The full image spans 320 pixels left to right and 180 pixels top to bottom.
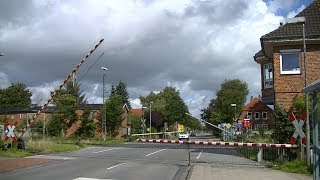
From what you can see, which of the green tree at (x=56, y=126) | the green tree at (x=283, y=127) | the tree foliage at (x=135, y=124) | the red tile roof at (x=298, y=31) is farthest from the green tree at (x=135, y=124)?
the green tree at (x=283, y=127)

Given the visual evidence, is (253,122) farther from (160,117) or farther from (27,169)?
(27,169)

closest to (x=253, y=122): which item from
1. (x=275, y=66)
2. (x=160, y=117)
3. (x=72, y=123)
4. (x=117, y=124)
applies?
(x=160, y=117)

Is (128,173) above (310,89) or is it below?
below

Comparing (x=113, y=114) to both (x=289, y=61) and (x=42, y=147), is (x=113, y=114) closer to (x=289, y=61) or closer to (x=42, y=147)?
(x=42, y=147)

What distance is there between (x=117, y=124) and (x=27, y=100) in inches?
2294

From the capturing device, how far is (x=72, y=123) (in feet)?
203

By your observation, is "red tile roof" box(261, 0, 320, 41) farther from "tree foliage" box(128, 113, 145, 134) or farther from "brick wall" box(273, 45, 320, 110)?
"tree foliage" box(128, 113, 145, 134)

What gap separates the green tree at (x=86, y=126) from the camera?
198 ft

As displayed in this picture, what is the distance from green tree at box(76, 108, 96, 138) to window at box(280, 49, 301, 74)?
36.7 m

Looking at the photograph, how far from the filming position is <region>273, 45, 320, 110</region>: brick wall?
89.3ft

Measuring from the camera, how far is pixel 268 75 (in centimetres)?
3434

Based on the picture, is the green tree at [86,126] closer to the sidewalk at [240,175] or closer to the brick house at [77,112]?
the brick house at [77,112]

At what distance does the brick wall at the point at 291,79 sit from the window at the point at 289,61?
233 mm


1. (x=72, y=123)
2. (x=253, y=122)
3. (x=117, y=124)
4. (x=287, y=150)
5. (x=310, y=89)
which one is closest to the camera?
(x=310, y=89)
